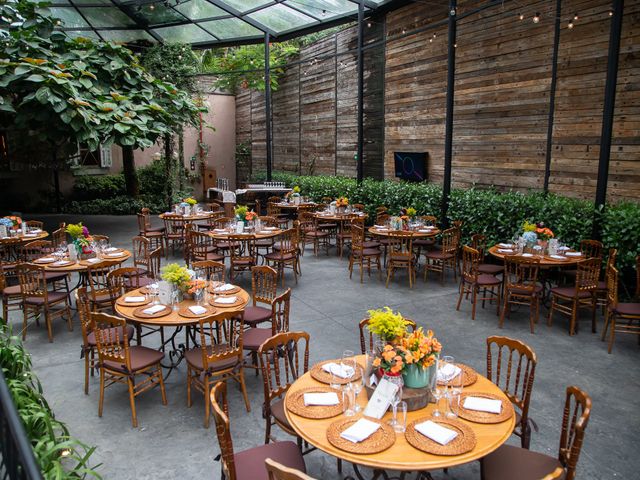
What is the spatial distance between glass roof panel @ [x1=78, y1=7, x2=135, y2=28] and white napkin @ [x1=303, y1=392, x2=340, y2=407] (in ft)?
50.5

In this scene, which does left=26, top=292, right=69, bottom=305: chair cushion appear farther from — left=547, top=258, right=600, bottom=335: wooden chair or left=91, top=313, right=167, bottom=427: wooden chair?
left=547, top=258, right=600, bottom=335: wooden chair

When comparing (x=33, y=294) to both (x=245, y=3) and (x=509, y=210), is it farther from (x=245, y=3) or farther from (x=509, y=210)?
(x=245, y=3)

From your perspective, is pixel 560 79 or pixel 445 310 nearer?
pixel 445 310

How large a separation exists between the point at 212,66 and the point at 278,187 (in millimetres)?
7764

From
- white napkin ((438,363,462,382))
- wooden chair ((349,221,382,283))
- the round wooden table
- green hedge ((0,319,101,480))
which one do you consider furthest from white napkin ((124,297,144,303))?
wooden chair ((349,221,382,283))

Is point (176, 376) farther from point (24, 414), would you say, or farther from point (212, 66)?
point (212, 66)

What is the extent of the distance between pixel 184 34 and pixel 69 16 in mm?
3389

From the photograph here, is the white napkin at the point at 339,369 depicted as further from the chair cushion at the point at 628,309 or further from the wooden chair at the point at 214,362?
the chair cushion at the point at 628,309

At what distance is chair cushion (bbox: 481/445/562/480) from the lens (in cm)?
283

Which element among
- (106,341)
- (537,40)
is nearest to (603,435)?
(106,341)

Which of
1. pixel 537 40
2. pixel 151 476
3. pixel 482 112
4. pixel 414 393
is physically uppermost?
pixel 537 40

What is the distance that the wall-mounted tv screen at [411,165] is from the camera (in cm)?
1248

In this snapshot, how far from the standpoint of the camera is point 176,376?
520cm

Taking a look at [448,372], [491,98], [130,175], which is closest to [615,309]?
[448,372]
